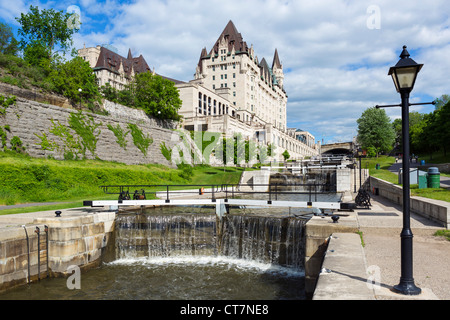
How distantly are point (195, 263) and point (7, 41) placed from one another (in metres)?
57.7

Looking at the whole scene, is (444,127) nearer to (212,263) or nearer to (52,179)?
(212,263)

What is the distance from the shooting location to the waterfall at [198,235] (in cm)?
1398

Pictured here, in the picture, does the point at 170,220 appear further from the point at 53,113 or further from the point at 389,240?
the point at 53,113

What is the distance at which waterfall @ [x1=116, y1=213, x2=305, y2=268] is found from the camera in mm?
13984

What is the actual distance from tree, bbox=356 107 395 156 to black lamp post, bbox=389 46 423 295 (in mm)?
74622

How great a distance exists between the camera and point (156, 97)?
5841cm

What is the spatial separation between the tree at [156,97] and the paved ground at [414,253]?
48.3m

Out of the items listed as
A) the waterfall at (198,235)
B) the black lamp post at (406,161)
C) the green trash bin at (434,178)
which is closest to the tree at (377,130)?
the green trash bin at (434,178)

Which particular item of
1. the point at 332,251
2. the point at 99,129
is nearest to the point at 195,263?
the point at 332,251

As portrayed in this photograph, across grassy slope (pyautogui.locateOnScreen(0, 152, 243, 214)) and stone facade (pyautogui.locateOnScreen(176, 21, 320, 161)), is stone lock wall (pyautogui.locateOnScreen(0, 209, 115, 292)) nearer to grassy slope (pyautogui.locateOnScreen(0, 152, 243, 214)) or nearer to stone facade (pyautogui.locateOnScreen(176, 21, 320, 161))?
grassy slope (pyautogui.locateOnScreen(0, 152, 243, 214))

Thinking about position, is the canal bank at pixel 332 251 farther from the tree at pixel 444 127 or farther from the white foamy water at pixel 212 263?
the tree at pixel 444 127

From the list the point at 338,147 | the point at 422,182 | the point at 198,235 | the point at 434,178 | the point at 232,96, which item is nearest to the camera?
the point at 198,235

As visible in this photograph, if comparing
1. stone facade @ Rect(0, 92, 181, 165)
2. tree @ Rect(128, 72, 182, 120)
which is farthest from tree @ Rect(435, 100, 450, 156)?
tree @ Rect(128, 72, 182, 120)
